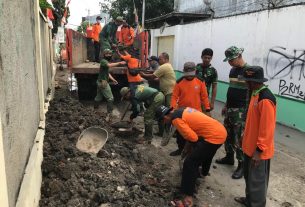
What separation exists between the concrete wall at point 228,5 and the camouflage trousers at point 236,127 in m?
6.19

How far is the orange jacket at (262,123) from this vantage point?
139 inches

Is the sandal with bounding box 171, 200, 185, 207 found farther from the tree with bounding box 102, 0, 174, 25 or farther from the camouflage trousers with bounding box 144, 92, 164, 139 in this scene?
the tree with bounding box 102, 0, 174, 25

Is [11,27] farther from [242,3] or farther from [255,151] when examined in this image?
[242,3]

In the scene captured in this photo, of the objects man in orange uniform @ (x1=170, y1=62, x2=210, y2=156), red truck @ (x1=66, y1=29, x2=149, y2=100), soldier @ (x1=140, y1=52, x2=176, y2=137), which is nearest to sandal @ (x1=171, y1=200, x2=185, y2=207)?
man in orange uniform @ (x1=170, y1=62, x2=210, y2=156)

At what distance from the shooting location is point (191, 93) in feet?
Answer: 17.4

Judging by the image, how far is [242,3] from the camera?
45.9 ft

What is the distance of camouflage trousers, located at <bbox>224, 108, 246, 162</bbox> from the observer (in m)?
4.93

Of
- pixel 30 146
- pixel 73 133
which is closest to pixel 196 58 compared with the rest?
pixel 73 133

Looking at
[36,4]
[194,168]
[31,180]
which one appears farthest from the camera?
[36,4]

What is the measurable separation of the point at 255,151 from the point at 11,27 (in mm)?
2721

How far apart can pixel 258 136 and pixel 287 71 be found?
5053 millimetres

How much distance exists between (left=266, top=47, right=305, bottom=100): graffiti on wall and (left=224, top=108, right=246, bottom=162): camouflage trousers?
10.6 ft

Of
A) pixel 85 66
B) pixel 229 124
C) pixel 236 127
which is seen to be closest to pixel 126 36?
pixel 85 66

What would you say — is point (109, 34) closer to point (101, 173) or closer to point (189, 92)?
point (189, 92)
